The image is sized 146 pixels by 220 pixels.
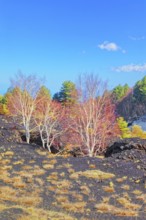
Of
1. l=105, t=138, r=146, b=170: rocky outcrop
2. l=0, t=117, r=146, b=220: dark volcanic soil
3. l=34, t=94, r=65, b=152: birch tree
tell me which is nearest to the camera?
l=0, t=117, r=146, b=220: dark volcanic soil

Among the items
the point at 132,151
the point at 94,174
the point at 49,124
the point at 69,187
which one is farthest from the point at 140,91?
the point at 69,187

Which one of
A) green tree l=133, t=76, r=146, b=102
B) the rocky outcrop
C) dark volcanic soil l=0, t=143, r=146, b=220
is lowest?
dark volcanic soil l=0, t=143, r=146, b=220

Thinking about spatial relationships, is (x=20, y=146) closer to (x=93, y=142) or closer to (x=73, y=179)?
(x=93, y=142)

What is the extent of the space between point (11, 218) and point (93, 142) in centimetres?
1505

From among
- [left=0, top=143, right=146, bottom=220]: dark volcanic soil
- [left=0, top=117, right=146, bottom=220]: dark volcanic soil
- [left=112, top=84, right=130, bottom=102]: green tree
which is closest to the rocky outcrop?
[left=0, top=117, right=146, bottom=220]: dark volcanic soil

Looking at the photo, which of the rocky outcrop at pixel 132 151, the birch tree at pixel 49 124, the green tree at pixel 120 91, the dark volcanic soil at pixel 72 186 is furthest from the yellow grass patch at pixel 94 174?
the green tree at pixel 120 91

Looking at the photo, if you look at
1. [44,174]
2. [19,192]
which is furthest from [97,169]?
[19,192]

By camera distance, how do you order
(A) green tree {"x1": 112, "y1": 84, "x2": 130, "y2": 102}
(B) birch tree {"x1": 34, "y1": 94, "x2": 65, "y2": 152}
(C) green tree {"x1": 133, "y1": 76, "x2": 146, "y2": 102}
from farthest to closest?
(A) green tree {"x1": 112, "y1": 84, "x2": 130, "y2": 102}
(C) green tree {"x1": 133, "y1": 76, "x2": 146, "y2": 102}
(B) birch tree {"x1": 34, "y1": 94, "x2": 65, "y2": 152}

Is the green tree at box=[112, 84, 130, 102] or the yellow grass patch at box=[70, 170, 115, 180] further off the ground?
the green tree at box=[112, 84, 130, 102]

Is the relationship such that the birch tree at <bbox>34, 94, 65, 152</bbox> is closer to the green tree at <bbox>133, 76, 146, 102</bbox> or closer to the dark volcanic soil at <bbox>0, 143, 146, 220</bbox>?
the dark volcanic soil at <bbox>0, 143, 146, 220</bbox>


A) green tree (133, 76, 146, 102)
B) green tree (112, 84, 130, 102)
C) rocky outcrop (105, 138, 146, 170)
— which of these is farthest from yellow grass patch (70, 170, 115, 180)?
green tree (112, 84, 130, 102)

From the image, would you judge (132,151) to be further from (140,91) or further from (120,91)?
(120,91)

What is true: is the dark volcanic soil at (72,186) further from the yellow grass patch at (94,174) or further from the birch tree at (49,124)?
the birch tree at (49,124)

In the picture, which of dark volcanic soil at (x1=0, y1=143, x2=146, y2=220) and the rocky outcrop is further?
the rocky outcrop
